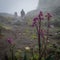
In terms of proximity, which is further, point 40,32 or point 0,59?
point 0,59

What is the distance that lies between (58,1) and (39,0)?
1393cm

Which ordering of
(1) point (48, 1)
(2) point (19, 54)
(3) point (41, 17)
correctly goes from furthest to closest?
(1) point (48, 1) → (2) point (19, 54) → (3) point (41, 17)

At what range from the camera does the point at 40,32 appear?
4855 millimetres

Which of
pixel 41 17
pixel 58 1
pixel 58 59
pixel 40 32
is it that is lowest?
pixel 58 59

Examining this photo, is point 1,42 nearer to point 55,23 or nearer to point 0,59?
point 0,59

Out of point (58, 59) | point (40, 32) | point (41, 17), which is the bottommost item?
point (58, 59)

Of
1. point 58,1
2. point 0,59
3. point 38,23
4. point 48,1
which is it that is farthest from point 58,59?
point 48,1

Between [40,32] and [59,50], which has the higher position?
[40,32]

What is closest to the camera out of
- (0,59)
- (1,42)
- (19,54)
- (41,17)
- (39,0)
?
(41,17)

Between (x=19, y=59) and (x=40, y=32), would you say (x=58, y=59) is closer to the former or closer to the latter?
(x=19, y=59)

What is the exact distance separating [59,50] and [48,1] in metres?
44.8

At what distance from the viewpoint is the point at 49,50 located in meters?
8.54

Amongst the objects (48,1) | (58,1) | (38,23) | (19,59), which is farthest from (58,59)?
(48,1)

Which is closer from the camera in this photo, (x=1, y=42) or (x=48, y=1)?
(x=1, y=42)
